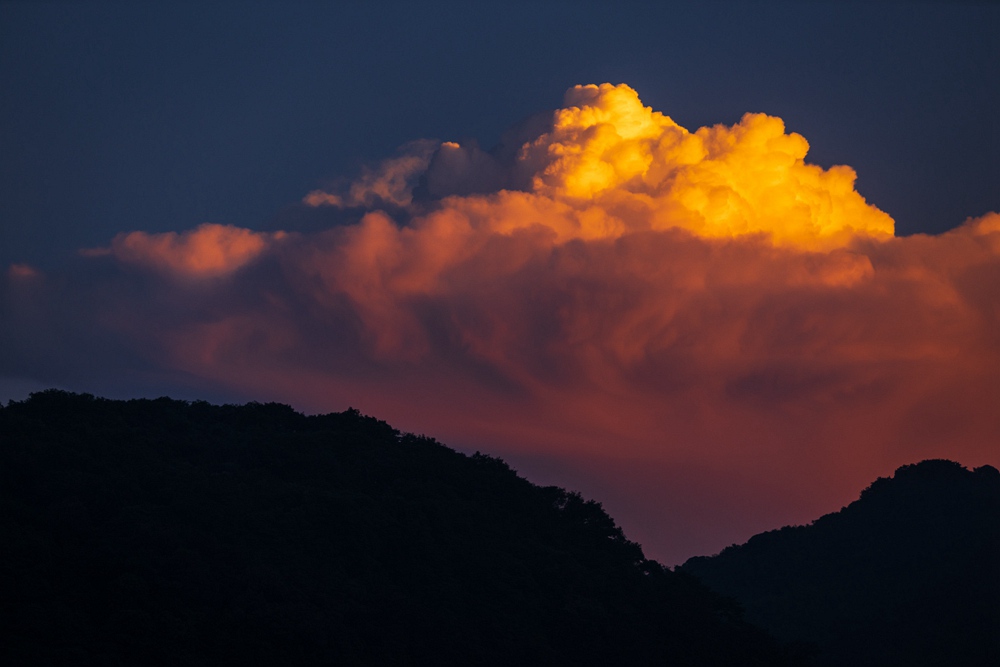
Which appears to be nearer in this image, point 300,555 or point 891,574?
point 300,555

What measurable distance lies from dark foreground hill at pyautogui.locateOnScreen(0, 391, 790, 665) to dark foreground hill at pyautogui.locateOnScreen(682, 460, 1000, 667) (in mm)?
16403

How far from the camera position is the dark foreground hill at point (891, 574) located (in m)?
77.3

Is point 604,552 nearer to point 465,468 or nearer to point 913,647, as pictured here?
point 465,468

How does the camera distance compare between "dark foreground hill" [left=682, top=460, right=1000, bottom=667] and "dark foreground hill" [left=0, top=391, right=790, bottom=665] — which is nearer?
"dark foreground hill" [left=0, top=391, right=790, bottom=665]

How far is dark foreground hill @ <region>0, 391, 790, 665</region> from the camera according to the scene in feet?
152

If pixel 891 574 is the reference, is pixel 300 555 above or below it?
below

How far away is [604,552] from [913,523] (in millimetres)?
37032

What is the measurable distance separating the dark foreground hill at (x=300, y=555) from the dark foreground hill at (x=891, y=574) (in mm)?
16403

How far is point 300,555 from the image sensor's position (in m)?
55.2

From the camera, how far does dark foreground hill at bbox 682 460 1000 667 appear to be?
7731 centimetres

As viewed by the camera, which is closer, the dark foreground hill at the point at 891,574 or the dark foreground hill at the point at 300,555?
the dark foreground hill at the point at 300,555

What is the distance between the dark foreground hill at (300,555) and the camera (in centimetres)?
4631

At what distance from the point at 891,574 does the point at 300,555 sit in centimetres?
5167

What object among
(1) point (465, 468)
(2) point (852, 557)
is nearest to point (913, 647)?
(2) point (852, 557)
